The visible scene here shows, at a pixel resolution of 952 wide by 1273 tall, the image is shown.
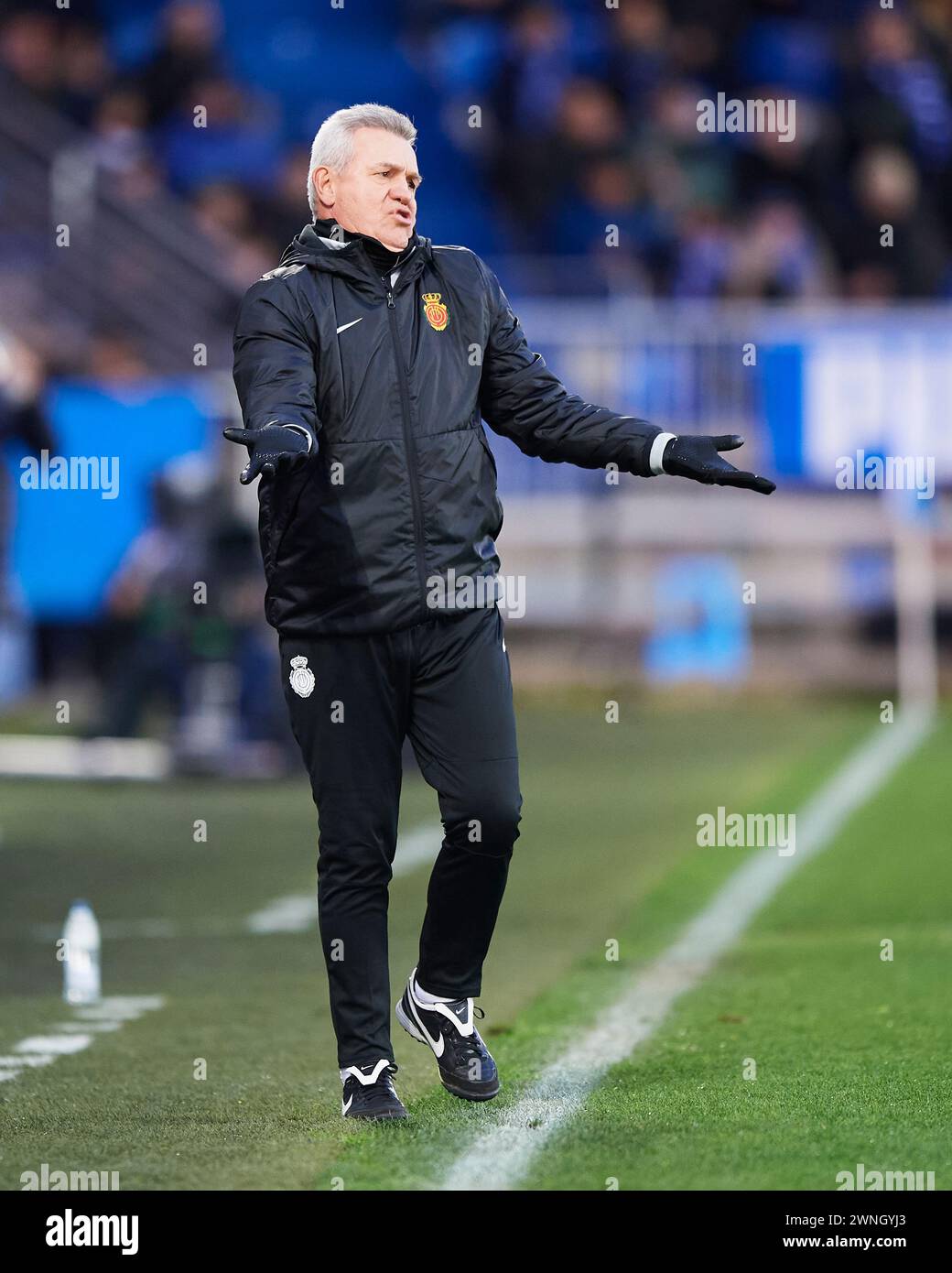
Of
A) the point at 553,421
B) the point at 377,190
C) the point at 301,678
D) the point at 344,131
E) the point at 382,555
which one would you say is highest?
the point at 344,131

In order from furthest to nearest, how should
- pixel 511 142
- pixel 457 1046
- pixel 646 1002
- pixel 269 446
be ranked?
pixel 511 142, pixel 646 1002, pixel 457 1046, pixel 269 446

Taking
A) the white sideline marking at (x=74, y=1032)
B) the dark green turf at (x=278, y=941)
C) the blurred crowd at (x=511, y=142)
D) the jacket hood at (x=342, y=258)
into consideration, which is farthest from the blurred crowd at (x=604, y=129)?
the jacket hood at (x=342, y=258)

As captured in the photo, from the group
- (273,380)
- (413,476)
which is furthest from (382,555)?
(273,380)

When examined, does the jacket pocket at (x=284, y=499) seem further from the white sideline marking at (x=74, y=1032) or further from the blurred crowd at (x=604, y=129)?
the blurred crowd at (x=604, y=129)

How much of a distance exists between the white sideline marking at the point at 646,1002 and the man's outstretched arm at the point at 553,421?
4.31 ft

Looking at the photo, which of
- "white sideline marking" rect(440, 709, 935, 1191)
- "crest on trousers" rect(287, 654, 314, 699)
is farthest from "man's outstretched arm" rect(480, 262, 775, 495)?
"white sideline marking" rect(440, 709, 935, 1191)

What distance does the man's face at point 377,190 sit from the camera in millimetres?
4934

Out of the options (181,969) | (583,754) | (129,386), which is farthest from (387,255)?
(129,386)

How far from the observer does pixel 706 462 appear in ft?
16.5

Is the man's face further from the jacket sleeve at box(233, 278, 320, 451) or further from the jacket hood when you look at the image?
the jacket sleeve at box(233, 278, 320, 451)

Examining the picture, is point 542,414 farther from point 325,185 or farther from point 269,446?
point 269,446

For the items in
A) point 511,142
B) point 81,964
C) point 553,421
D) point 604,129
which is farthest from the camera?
point 511,142

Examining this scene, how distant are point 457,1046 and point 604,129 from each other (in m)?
15.5

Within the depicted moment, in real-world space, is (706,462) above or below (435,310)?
below
